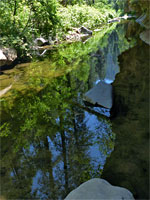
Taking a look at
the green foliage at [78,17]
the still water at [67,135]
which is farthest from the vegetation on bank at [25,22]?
the still water at [67,135]

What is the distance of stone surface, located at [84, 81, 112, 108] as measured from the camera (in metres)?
4.40

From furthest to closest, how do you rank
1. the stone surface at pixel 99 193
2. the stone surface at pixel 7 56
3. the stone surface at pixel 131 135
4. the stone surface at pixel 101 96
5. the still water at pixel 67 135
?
the stone surface at pixel 7 56
the stone surface at pixel 101 96
the still water at pixel 67 135
the stone surface at pixel 131 135
the stone surface at pixel 99 193

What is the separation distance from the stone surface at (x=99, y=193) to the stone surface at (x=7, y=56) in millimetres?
7739

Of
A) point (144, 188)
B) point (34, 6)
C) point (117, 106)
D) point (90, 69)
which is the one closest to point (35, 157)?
point (144, 188)

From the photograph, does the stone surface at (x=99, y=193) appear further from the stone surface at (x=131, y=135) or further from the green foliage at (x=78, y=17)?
the green foliage at (x=78, y=17)

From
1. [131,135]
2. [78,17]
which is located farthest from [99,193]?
[78,17]

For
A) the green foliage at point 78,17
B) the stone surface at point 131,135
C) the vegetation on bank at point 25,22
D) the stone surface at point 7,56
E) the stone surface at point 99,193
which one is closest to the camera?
the stone surface at point 99,193

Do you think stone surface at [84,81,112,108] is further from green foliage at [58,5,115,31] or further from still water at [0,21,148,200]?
green foliage at [58,5,115,31]

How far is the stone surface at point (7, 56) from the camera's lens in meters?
8.71

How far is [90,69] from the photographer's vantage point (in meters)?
7.41

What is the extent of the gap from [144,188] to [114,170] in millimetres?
444

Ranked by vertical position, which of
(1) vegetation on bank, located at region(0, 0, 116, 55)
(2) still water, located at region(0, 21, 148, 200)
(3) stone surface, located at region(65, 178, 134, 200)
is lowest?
(2) still water, located at region(0, 21, 148, 200)

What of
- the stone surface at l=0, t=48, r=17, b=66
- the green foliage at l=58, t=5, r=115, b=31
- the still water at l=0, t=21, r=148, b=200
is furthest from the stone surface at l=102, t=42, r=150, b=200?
the green foliage at l=58, t=5, r=115, b=31

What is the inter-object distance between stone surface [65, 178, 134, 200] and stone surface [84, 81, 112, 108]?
2.32 m
